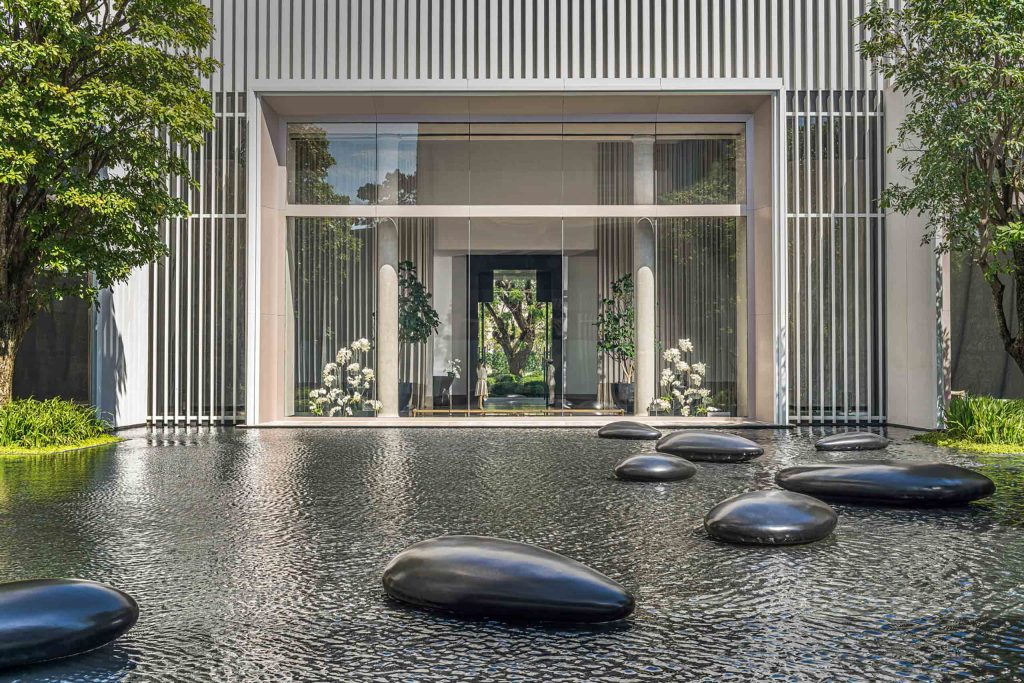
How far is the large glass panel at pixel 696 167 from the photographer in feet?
42.6

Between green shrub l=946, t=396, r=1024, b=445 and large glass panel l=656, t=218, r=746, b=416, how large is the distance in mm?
3698

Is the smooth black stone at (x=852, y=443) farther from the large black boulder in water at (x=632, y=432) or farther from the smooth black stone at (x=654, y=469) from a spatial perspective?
the smooth black stone at (x=654, y=469)

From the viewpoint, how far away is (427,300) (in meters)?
12.9

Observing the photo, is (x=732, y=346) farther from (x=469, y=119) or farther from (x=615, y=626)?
(x=615, y=626)

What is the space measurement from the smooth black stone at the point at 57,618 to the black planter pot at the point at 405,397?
9891mm

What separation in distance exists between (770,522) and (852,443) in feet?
16.4

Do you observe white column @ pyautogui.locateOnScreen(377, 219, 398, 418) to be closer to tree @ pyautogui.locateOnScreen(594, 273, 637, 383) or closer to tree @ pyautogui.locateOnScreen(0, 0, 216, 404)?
tree @ pyautogui.locateOnScreen(594, 273, 637, 383)

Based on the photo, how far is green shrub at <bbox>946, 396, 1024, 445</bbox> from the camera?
891 cm

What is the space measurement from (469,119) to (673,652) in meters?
11.5

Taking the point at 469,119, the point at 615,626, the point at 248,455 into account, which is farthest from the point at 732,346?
the point at 615,626

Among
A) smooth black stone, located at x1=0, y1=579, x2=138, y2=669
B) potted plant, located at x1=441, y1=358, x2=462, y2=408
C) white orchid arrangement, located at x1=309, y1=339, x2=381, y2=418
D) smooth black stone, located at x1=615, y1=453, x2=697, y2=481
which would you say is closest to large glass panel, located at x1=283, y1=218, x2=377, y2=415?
white orchid arrangement, located at x1=309, y1=339, x2=381, y2=418

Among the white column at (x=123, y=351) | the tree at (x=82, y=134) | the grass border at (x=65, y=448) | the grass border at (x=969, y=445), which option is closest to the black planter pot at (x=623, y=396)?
the grass border at (x=969, y=445)

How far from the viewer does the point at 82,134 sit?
9.33m

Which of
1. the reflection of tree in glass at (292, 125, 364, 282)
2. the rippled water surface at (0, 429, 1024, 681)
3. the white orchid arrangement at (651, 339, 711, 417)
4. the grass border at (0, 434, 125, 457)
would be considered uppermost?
the reflection of tree in glass at (292, 125, 364, 282)
